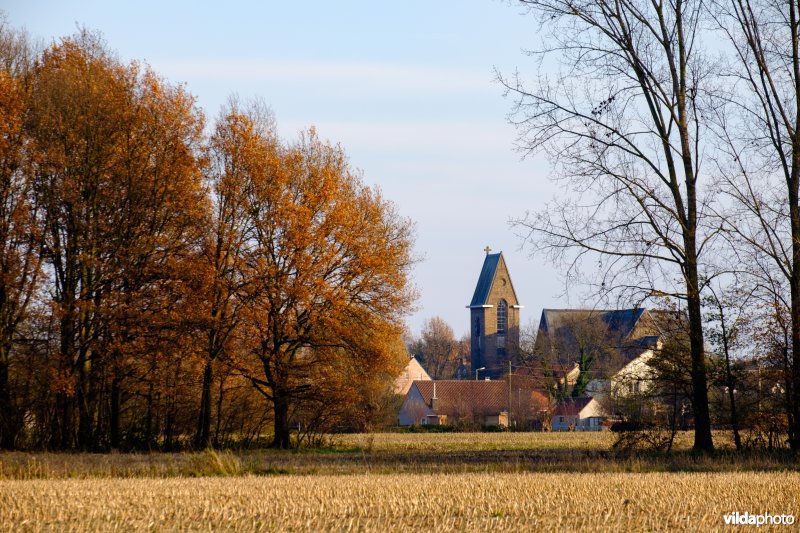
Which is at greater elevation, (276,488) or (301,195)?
(301,195)

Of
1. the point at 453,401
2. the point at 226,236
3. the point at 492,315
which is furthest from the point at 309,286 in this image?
the point at 492,315

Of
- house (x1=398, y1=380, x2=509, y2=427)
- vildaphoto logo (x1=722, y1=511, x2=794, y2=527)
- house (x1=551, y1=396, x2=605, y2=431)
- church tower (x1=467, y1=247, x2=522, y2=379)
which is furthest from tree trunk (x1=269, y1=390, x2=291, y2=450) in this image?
church tower (x1=467, y1=247, x2=522, y2=379)

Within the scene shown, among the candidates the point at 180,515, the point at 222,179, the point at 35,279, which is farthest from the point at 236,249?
the point at 180,515

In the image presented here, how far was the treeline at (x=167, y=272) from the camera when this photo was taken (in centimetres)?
2967

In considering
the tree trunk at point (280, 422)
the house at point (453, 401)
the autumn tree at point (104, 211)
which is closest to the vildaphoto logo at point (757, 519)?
the autumn tree at point (104, 211)

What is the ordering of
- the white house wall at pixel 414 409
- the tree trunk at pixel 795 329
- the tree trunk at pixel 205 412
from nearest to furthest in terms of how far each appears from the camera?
the tree trunk at pixel 795 329 → the tree trunk at pixel 205 412 → the white house wall at pixel 414 409

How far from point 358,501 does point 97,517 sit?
3523mm

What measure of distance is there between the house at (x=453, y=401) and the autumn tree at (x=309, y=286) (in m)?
43.2

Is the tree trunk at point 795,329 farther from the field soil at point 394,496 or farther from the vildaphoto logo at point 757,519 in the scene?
the vildaphoto logo at point 757,519

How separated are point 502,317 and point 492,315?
1766 millimetres

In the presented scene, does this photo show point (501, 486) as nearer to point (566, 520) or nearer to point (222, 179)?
point (566, 520)

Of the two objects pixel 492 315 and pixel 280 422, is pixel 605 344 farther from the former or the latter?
pixel 492 315

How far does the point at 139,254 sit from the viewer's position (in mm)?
31281

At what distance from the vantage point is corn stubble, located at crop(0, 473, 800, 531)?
444 inches
